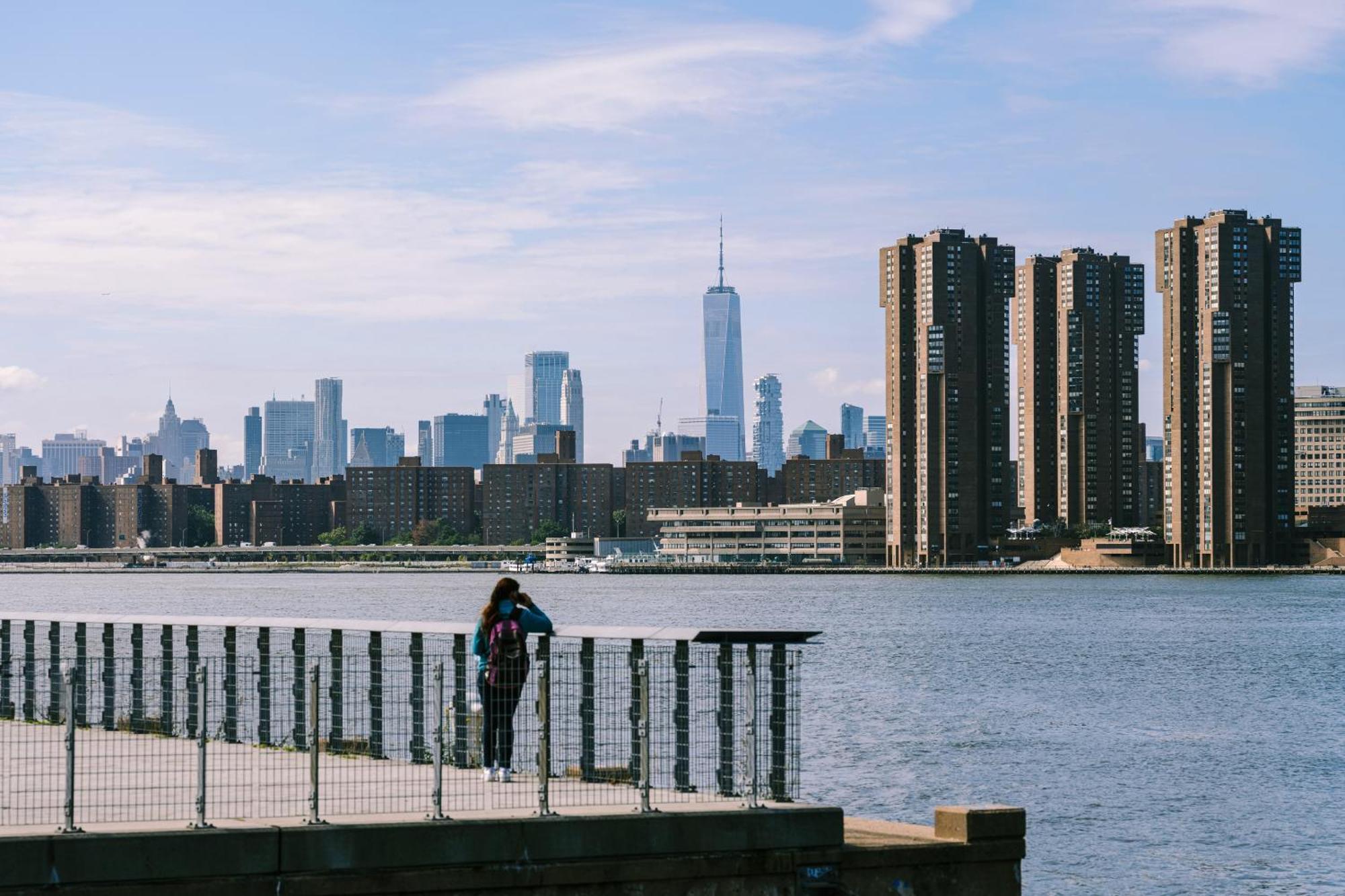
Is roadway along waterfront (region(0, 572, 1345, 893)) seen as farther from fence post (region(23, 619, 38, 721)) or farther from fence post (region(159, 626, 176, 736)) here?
fence post (region(23, 619, 38, 721))

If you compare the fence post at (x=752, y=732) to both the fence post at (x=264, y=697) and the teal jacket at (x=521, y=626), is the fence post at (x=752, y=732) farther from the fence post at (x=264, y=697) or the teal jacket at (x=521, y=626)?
the fence post at (x=264, y=697)

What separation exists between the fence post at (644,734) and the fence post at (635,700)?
0.38ft

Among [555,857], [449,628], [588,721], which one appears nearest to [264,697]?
[449,628]

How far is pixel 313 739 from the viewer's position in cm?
1386

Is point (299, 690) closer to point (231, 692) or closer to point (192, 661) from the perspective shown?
point (231, 692)

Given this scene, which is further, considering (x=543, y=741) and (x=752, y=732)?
(x=752, y=732)

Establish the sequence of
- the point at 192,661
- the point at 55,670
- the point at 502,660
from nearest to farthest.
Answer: the point at 502,660 → the point at 55,670 → the point at 192,661

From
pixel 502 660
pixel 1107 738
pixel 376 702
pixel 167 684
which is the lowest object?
pixel 1107 738

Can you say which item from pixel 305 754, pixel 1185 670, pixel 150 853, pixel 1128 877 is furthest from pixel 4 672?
pixel 1185 670

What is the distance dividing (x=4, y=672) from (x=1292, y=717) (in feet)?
145

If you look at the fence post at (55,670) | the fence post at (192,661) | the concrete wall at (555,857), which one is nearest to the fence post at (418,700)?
the fence post at (192,661)

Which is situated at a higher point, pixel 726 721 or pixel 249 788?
pixel 726 721

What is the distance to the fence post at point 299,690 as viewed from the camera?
1706cm

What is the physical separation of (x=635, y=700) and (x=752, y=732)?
49.7 inches
